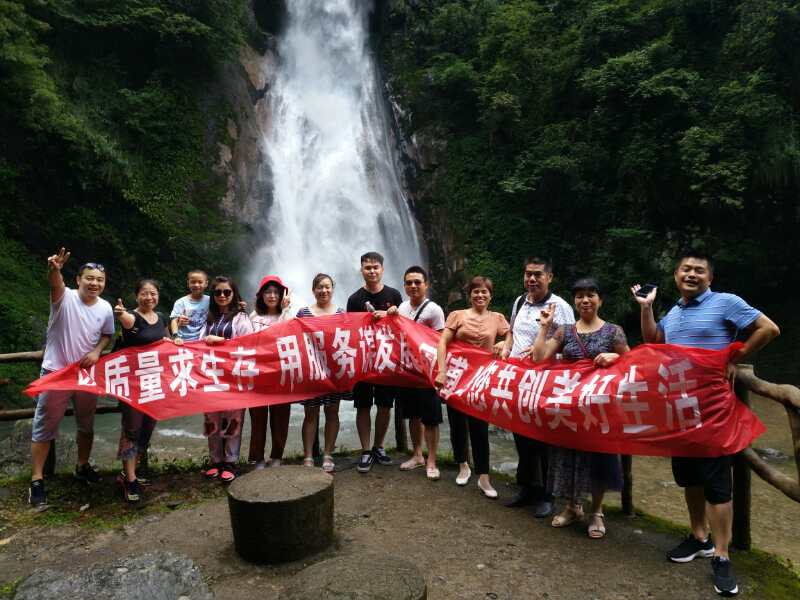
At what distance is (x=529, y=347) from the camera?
4273 mm

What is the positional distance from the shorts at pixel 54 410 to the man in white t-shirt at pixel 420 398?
2.75 m

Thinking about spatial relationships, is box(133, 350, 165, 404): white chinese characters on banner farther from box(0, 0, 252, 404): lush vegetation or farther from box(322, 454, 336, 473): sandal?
box(0, 0, 252, 404): lush vegetation

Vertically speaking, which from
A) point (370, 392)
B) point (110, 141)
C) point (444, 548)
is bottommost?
point (444, 548)

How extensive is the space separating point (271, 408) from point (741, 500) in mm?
3848

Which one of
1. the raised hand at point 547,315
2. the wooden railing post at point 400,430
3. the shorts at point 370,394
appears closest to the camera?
the raised hand at point 547,315

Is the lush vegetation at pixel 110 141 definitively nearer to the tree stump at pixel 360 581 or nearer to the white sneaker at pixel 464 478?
the white sneaker at pixel 464 478

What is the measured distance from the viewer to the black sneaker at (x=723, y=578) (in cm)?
305

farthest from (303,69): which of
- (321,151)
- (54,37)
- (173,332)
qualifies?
(173,332)

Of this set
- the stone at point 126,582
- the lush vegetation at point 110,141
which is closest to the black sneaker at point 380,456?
the stone at point 126,582

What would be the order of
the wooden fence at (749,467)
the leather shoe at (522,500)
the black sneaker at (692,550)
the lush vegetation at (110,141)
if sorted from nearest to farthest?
1. the wooden fence at (749,467)
2. the black sneaker at (692,550)
3. the leather shoe at (522,500)
4. the lush vegetation at (110,141)

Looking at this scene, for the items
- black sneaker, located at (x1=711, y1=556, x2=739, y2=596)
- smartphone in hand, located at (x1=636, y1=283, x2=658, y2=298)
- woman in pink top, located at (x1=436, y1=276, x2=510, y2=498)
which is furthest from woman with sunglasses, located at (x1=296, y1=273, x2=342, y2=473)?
black sneaker, located at (x1=711, y1=556, x2=739, y2=596)

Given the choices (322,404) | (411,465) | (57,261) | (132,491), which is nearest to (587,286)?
(411,465)

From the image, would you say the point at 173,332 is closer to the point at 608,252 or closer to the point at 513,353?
the point at 513,353

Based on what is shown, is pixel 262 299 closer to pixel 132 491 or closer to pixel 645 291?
pixel 132 491
